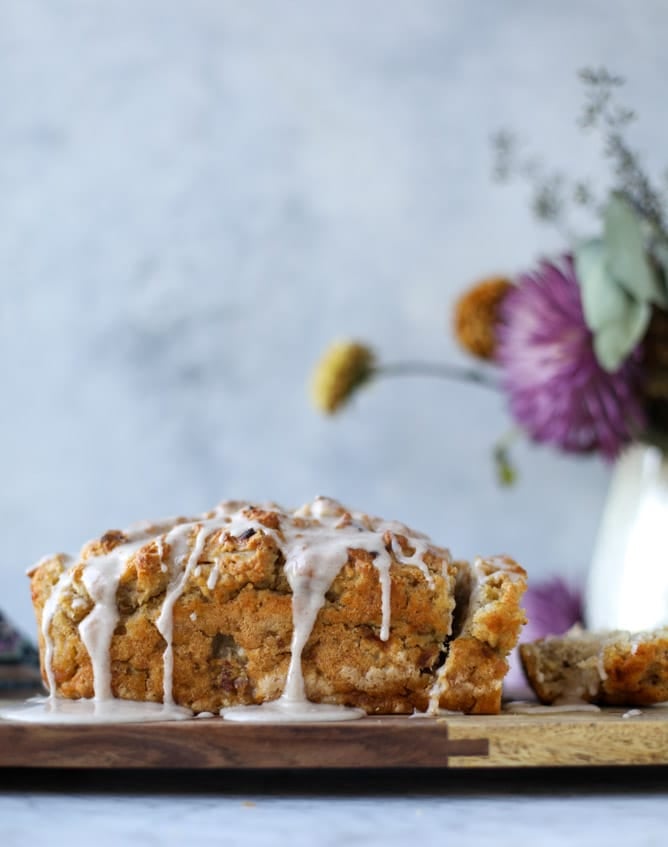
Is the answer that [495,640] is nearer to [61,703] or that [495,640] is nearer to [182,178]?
[61,703]

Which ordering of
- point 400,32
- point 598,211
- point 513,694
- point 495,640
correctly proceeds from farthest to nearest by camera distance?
point 400,32 < point 598,211 < point 513,694 < point 495,640

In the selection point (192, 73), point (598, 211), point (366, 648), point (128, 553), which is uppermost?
point (192, 73)

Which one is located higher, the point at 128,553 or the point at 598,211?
the point at 598,211

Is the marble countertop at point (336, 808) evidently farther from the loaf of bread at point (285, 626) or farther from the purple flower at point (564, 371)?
the purple flower at point (564, 371)

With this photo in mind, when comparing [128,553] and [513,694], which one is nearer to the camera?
[128,553]

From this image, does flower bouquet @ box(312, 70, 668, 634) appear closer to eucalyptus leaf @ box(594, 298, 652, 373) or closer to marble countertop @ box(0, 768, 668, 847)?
eucalyptus leaf @ box(594, 298, 652, 373)

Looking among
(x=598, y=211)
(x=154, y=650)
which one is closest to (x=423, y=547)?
(x=154, y=650)

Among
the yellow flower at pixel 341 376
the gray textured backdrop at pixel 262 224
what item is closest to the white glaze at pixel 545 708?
the yellow flower at pixel 341 376

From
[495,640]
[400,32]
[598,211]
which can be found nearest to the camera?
[495,640]
